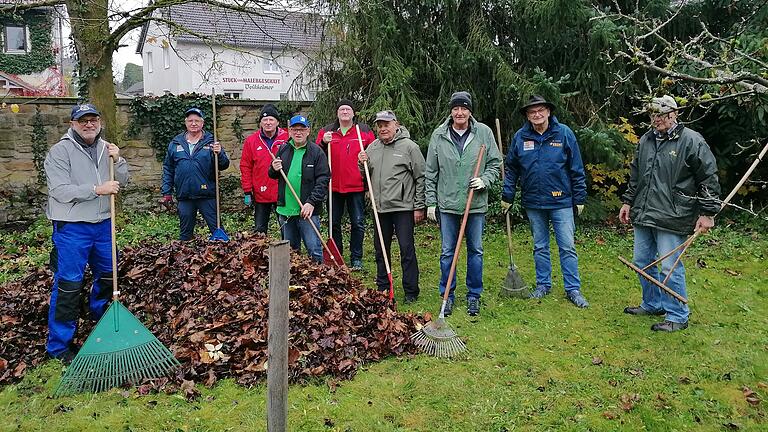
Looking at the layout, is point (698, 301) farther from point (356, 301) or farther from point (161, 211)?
point (161, 211)

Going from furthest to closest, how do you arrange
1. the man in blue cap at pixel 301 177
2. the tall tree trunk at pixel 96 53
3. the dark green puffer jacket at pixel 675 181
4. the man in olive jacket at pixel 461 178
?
the tall tree trunk at pixel 96 53
the man in blue cap at pixel 301 177
the man in olive jacket at pixel 461 178
the dark green puffer jacket at pixel 675 181

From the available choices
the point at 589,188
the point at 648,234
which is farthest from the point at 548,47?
the point at 648,234

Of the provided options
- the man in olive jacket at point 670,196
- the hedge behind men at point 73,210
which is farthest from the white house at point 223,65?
the man in olive jacket at point 670,196

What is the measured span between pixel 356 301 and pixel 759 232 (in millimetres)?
6889

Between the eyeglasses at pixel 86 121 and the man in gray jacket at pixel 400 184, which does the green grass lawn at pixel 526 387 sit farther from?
the eyeglasses at pixel 86 121

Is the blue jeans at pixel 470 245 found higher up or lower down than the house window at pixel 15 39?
lower down

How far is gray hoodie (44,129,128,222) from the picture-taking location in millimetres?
4332

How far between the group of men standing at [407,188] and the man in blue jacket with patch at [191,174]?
13mm

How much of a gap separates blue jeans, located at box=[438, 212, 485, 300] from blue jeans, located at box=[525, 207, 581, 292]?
689 mm

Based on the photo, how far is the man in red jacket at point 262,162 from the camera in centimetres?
709

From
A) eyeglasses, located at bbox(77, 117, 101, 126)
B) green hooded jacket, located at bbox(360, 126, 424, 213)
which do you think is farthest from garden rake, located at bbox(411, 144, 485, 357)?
eyeglasses, located at bbox(77, 117, 101, 126)

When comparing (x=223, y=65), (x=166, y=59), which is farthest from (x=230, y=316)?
(x=166, y=59)

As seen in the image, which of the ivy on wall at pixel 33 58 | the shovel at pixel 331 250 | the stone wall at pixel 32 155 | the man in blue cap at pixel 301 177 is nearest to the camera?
the man in blue cap at pixel 301 177

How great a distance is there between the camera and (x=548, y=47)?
9039mm
